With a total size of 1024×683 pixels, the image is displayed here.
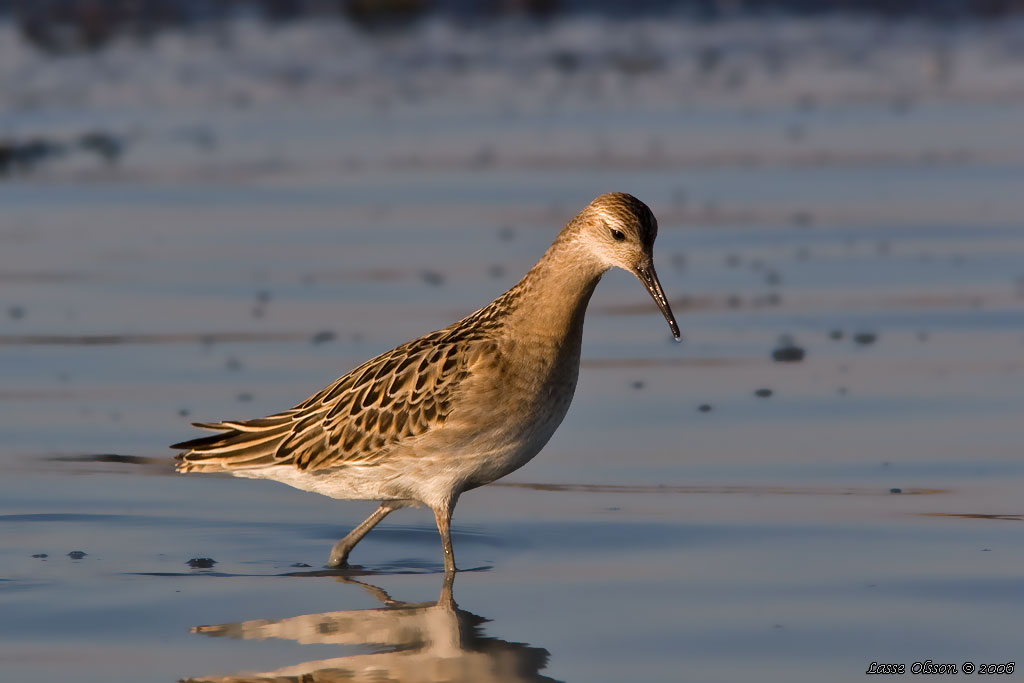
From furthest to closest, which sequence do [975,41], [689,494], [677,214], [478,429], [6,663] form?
[975,41], [677,214], [689,494], [478,429], [6,663]

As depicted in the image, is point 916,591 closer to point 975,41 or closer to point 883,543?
point 883,543

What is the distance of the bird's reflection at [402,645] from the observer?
267 inches

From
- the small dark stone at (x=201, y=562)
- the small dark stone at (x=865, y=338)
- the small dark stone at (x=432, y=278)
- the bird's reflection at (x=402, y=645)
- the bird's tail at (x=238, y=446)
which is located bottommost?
the bird's reflection at (x=402, y=645)

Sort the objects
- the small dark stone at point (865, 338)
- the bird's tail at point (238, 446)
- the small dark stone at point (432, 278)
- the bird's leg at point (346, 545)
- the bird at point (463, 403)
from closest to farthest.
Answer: the bird at point (463, 403) < the bird's leg at point (346, 545) < the bird's tail at point (238, 446) < the small dark stone at point (865, 338) < the small dark stone at point (432, 278)

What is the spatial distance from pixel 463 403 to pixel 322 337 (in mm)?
4605

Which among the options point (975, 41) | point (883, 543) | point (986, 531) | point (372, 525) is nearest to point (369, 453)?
point (372, 525)

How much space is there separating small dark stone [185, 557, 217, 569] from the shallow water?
12 cm

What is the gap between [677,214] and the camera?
55.3 ft

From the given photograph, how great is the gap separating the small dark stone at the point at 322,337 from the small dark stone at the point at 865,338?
372cm

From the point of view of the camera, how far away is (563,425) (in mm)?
10672

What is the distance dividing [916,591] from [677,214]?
31.2ft

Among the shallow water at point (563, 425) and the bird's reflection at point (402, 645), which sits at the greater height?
the shallow water at point (563, 425)

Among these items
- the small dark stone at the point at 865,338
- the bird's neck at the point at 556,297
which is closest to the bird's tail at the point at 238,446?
the bird's neck at the point at 556,297

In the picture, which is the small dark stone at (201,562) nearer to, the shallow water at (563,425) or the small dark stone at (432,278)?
the shallow water at (563,425)
